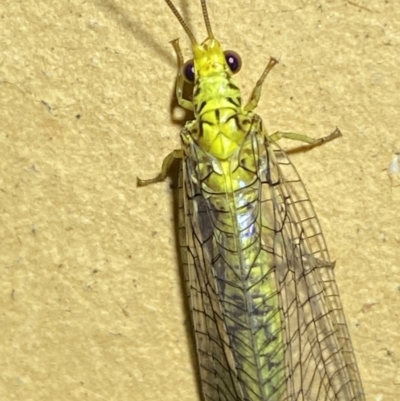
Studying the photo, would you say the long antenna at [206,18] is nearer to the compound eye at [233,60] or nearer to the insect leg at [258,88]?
the compound eye at [233,60]

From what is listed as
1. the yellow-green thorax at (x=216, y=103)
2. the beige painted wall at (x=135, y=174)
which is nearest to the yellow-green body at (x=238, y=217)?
the yellow-green thorax at (x=216, y=103)

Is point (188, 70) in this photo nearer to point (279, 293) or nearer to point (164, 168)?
point (164, 168)

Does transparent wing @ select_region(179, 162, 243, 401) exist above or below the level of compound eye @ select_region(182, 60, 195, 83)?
below

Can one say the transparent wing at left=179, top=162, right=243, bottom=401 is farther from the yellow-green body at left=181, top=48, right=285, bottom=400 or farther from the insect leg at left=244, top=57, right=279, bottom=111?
the insect leg at left=244, top=57, right=279, bottom=111

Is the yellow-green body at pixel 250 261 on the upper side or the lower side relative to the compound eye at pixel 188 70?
lower

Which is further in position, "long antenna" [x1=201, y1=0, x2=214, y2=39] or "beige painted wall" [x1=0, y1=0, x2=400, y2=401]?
"beige painted wall" [x1=0, y1=0, x2=400, y2=401]

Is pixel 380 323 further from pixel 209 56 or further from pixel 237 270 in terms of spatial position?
pixel 209 56

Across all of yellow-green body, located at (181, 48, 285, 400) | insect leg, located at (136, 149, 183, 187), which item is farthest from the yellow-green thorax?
insect leg, located at (136, 149, 183, 187)
